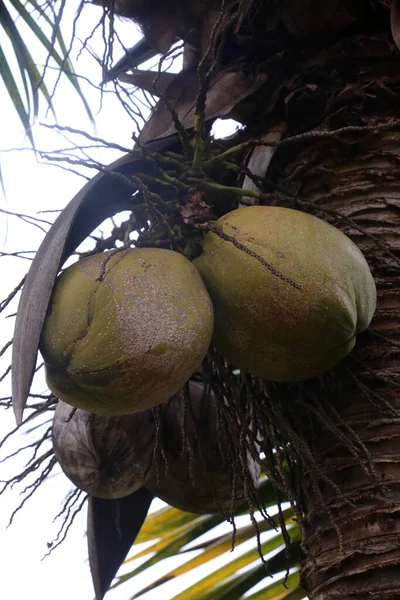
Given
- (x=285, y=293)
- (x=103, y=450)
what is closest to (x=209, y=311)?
(x=285, y=293)

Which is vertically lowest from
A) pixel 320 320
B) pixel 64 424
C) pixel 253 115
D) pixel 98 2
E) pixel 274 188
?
pixel 320 320

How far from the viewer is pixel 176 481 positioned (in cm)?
168

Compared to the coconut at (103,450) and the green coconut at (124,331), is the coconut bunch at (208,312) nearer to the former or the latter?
the green coconut at (124,331)

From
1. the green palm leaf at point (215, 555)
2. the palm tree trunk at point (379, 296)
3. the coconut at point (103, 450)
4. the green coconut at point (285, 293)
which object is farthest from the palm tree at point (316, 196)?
the green palm leaf at point (215, 555)

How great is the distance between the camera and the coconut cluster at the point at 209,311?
44.1 inches

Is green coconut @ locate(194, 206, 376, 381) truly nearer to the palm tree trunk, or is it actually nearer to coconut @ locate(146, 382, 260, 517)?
the palm tree trunk

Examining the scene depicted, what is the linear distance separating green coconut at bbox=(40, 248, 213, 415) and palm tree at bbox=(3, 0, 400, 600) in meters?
0.05

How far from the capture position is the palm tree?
1239mm

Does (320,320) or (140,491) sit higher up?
(140,491)

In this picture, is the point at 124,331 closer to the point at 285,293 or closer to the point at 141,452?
the point at 285,293

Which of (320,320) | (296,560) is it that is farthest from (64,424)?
(296,560)

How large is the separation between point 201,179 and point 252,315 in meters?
0.37

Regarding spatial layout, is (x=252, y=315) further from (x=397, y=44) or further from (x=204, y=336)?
(x=397, y=44)

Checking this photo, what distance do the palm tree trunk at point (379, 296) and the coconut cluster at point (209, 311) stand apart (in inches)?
4.7
